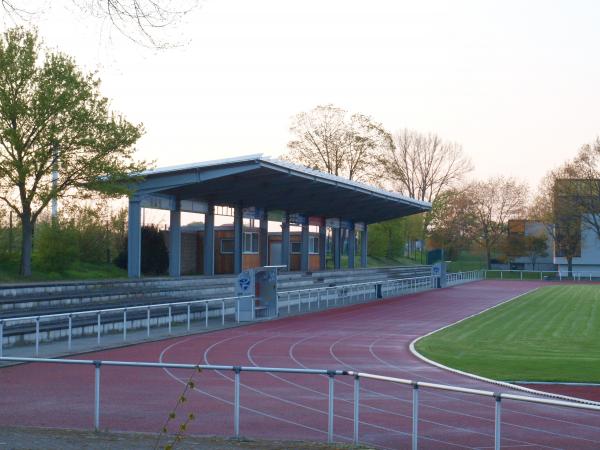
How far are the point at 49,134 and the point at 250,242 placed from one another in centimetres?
2008

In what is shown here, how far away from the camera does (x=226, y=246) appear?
4766 centimetres

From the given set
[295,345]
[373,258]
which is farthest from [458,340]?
[373,258]

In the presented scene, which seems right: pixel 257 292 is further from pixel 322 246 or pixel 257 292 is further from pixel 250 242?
pixel 322 246

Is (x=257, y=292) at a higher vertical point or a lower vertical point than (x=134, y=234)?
lower

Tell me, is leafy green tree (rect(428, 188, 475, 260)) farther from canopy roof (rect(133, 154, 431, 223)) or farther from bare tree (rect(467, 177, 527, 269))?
canopy roof (rect(133, 154, 431, 223))

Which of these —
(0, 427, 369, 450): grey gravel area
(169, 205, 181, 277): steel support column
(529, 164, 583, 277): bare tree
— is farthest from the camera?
(529, 164, 583, 277): bare tree

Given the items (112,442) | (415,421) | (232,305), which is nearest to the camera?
(415,421)

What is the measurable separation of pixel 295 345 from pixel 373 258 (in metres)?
61.2

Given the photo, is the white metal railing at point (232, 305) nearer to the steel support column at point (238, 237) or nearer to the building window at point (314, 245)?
the steel support column at point (238, 237)

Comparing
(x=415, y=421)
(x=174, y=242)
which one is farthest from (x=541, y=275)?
(x=415, y=421)

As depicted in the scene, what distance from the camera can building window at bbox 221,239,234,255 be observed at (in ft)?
156

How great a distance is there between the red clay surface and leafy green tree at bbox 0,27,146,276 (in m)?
11.0

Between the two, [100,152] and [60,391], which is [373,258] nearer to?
[100,152]

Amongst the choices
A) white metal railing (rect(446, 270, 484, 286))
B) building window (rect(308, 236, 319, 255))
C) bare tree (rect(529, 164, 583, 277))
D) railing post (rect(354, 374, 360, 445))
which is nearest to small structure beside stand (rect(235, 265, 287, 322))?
railing post (rect(354, 374, 360, 445))
